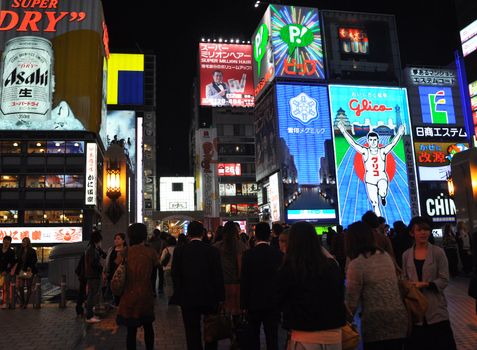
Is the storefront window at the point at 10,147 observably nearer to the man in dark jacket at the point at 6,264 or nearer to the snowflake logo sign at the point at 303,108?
the snowflake logo sign at the point at 303,108

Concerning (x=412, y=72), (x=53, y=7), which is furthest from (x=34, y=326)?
(x=53, y=7)

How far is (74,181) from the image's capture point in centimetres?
5606

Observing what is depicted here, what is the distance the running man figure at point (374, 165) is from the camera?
47.1 m

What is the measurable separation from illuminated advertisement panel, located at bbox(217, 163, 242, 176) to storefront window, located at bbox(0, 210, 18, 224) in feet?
101

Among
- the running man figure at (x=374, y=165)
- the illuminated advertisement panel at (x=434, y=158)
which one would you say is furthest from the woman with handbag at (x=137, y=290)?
the illuminated advertisement panel at (x=434, y=158)

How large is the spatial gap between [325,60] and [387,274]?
1915 inches

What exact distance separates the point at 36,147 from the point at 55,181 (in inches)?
187

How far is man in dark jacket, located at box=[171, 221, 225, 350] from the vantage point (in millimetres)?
5410

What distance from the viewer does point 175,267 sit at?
560 centimetres

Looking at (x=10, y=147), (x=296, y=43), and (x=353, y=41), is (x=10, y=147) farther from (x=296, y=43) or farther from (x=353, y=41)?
(x=353, y=41)

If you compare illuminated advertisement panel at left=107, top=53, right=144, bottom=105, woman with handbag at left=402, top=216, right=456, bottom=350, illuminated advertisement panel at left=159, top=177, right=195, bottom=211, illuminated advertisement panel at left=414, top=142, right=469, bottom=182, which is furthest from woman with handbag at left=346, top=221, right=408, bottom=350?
illuminated advertisement panel at left=107, top=53, right=144, bottom=105

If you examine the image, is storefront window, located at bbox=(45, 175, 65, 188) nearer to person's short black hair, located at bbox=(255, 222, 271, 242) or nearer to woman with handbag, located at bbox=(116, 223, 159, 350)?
woman with handbag, located at bbox=(116, 223, 159, 350)

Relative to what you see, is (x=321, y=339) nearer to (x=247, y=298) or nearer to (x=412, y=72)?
(x=247, y=298)

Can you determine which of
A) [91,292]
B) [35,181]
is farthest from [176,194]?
[91,292]
